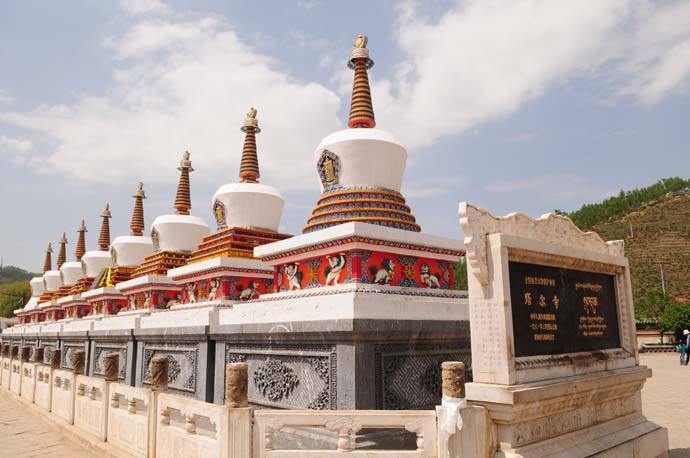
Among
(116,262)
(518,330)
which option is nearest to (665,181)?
(116,262)

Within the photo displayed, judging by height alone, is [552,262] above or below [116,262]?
below

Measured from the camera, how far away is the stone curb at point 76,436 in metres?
8.29

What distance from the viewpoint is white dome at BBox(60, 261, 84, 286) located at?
111ft

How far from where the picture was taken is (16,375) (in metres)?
17.0

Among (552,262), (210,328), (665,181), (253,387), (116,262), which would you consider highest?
(665,181)

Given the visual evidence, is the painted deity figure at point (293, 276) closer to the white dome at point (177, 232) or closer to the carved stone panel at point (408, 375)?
the carved stone panel at point (408, 375)

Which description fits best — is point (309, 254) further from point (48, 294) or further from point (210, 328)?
point (48, 294)

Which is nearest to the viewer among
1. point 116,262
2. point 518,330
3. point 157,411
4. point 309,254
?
point 518,330

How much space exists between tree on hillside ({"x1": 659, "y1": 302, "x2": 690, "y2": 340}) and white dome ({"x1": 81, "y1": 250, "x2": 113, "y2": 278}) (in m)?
39.6

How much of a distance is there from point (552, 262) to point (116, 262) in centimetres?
2291

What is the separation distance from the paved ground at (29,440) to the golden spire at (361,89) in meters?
9.13

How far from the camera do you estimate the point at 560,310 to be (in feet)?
21.8

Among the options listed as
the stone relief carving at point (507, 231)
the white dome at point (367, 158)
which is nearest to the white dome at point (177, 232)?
the white dome at point (367, 158)

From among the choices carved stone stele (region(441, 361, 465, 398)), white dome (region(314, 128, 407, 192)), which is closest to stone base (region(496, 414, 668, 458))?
carved stone stele (region(441, 361, 465, 398))
